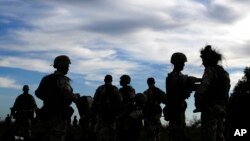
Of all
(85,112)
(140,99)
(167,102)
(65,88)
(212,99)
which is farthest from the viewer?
(85,112)

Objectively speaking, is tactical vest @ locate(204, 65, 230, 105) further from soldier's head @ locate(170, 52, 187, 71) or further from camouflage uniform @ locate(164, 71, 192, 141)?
soldier's head @ locate(170, 52, 187, 71)

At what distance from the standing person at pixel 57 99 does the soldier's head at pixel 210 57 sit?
9.24 feet

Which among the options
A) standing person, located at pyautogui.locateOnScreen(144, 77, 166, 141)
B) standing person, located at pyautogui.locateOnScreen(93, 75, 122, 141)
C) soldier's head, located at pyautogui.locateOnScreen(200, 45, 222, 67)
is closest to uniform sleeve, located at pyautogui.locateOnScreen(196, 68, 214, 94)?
soldier's head, located at pyautogui.locateOnScreen(200, 45, 222, 67)

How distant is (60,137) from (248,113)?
4785 mm

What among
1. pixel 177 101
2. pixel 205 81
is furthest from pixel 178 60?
pixel 205 81

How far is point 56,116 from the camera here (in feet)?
36.2

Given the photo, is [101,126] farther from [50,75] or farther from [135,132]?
[50,75]

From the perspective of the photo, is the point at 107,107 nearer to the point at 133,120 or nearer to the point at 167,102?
the point at 133,120

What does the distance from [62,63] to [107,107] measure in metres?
3.18

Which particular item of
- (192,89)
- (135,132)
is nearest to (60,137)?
(135,132)

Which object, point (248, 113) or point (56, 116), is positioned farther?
point (248, 113)

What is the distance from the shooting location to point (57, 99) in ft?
36.2

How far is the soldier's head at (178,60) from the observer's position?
1122cm

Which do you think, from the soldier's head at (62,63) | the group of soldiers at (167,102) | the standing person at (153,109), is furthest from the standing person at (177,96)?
the standing person at (153,109)
